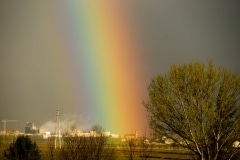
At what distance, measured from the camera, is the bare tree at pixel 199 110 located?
32.4 metres

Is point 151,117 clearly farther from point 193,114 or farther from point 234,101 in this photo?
point 234,101

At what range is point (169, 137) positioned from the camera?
33156mm

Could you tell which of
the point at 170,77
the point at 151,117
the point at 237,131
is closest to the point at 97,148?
the point at 151,117

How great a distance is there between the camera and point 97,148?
2631cm

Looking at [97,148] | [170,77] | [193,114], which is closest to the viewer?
[97,148]

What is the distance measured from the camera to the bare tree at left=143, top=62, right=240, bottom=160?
3244cm

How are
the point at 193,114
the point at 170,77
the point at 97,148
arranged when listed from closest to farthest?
1. the point at 97,148
2. the point at 193,114
3. the point at 170,77

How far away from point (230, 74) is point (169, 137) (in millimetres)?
7953

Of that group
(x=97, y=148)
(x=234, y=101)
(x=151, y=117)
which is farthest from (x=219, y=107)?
(x=97, y=148)

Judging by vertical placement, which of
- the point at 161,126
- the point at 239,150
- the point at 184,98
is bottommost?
the point at 239,150

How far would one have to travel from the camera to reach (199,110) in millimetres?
32531

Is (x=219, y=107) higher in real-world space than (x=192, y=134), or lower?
higher

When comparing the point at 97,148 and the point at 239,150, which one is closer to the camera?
the point at 97,148

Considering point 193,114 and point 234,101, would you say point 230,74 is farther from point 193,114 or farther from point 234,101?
point 193,114
